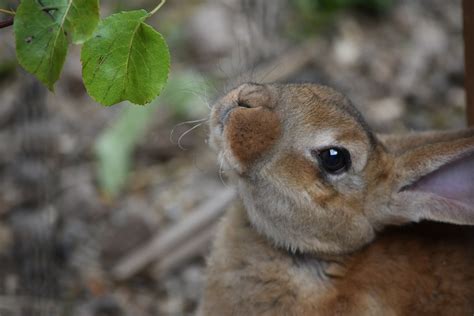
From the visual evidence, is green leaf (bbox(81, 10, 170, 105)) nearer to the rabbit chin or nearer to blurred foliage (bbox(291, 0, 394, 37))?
the rabbit chin

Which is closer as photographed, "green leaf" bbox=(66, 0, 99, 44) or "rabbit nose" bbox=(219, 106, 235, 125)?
"green leaf" bbox=(66, 0, 99, 44)

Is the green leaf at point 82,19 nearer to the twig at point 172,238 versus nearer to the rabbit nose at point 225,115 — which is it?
the rabbit nose at point 225,115

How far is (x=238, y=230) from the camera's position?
4.41 meters

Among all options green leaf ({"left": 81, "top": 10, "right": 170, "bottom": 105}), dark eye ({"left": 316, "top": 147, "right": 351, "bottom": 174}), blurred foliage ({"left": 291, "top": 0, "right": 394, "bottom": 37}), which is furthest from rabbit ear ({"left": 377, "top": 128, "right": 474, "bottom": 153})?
blurred foliage ({"left": 291, "top": 0, "right": 394, "bottom": 37})

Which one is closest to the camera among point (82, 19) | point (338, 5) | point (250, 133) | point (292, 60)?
point (82, 19)

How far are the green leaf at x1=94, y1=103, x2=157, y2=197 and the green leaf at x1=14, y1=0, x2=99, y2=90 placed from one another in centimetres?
368

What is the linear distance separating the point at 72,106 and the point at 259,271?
11.5ft

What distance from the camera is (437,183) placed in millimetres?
3916

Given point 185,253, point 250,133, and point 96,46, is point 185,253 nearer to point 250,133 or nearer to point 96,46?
point 250,133

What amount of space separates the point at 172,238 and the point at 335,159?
92.1 inches

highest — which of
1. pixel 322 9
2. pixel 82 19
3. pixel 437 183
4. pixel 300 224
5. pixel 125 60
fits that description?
pixel 82 19

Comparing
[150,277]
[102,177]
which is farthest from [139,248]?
[102,177]

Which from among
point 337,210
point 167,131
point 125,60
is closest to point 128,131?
point 167,131

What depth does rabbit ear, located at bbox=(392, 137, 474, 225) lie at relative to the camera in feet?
12.5
